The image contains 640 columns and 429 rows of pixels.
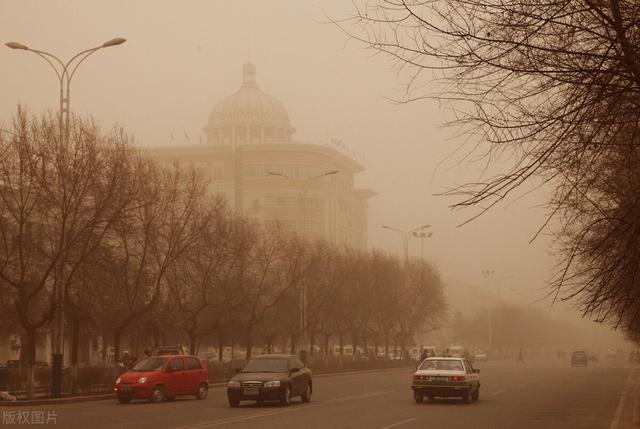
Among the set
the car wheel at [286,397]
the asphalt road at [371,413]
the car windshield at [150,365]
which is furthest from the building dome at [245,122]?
the car wheel at [286,397]

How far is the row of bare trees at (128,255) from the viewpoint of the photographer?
35.1m

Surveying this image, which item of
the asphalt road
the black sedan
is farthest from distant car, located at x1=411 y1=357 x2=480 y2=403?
the black sedan

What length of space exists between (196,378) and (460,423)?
14.1m

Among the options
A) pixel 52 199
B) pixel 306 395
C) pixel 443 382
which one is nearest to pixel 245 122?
pixel 52 199

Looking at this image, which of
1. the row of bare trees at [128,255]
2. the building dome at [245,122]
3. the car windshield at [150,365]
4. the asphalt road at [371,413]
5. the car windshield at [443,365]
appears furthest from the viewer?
the building dome at [245,122]

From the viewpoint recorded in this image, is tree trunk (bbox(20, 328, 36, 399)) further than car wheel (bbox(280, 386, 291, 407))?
Yes

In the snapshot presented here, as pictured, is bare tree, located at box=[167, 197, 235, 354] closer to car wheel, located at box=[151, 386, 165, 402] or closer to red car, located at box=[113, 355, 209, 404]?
red car, located at box=[113, 355, 209, 404]

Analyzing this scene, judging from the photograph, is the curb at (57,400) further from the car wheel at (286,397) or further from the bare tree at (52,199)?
the car wheel at (286,397)

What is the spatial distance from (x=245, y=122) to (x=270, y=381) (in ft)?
548

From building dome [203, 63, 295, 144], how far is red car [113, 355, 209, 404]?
157134mm

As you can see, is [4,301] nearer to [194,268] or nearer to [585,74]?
[194,268]

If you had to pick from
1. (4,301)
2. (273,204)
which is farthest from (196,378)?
(273,204)

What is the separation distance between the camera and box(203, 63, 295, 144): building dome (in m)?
191

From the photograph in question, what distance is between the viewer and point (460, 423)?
69.3 ft
